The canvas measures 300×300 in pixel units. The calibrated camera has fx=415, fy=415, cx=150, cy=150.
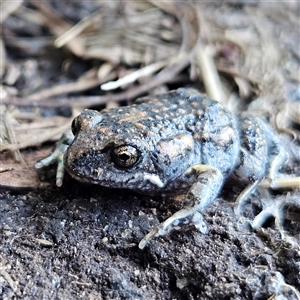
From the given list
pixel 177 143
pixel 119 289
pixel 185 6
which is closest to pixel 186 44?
pixel 185 6

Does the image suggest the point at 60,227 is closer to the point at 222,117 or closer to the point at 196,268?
the point at 196,268

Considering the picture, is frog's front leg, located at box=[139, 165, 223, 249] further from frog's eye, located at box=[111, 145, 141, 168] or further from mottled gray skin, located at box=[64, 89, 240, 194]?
frog's eye, located at box=[111, 145, 141, 168]

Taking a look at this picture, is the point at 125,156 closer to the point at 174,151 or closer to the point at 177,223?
the point at 174,151

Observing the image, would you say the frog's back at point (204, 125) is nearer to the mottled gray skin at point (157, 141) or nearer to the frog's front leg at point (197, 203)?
the mottled gray skin at point (157, 141)

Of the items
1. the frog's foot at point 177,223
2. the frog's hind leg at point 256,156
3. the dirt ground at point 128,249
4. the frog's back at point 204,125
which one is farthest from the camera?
the frog's hind leg at point 256,156

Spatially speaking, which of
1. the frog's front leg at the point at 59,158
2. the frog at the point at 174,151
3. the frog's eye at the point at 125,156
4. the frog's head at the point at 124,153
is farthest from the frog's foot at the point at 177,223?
the frog's front leg at the point at 59,158
